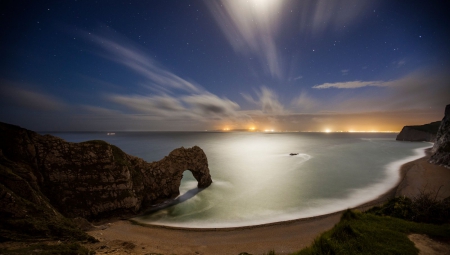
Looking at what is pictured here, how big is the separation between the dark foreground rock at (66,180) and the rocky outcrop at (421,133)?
181047mm

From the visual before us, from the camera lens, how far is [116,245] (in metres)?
11.1

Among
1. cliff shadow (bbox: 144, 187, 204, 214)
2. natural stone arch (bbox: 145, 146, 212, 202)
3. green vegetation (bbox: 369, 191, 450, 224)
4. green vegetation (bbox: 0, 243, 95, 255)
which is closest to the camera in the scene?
green vegetation (bbox: 0, 243, 95, 255)

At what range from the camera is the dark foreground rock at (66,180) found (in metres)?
11.8

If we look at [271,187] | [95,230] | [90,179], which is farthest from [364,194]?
[90,179]

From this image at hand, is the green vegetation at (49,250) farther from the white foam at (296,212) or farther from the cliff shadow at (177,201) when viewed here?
the cliff shadow at (177,201)

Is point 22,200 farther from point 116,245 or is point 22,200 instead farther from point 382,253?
point 382,253

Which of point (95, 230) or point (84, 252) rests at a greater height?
point (84, 252)

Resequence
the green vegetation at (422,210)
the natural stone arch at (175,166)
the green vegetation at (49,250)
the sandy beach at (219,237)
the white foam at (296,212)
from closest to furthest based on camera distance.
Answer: the green vegetation at (49,250), the green vegetation at (422,210), the sandy beach at (219,237), the white foam at (296,212), the natural stone arch at (175,166)

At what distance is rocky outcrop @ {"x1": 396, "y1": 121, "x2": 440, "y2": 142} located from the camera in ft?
402

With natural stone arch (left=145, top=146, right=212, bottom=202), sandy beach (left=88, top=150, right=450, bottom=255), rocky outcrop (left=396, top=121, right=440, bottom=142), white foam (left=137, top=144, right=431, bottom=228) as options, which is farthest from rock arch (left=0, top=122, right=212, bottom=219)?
rocky outcrop (left=396, top=121, right=440, bottom=142)

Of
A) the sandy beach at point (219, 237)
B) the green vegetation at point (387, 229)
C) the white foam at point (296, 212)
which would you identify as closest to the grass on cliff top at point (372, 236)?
the green vegetation at point (387, 229)

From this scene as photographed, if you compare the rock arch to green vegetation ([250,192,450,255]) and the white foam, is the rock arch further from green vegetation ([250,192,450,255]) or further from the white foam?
green vegetation ([250,192,450,255])

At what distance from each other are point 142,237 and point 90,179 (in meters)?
8.37

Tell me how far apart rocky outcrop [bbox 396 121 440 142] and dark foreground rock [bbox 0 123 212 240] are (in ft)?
594
